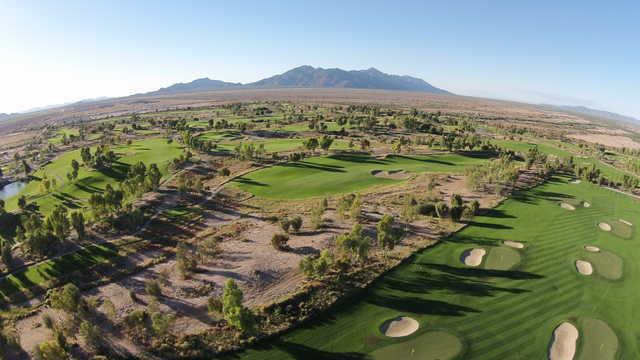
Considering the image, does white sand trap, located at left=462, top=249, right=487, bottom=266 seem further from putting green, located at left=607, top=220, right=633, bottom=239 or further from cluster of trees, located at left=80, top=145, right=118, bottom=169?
cluster of trees, located at left=80, top=145, right=118, bottom=169

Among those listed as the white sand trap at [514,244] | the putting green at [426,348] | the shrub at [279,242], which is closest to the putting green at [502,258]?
the white sand trap at [514,244]

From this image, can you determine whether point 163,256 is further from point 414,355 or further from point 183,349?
point 414,355

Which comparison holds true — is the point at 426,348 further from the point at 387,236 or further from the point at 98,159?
the point at 98,159

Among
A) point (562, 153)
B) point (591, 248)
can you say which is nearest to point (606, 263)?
point (591, 248)

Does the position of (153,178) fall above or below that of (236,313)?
above

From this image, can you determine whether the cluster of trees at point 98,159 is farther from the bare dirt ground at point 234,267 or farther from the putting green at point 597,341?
the putting green at point 597,341

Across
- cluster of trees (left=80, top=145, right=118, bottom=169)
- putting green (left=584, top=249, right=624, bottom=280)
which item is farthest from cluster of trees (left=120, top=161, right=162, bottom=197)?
putting green (left=584, top=249, right=624, bottom=280)

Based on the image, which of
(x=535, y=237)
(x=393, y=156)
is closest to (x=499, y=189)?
(x=535, y=237)
